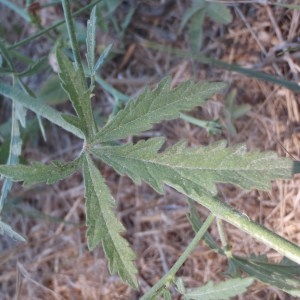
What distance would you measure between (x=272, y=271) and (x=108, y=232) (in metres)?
0.40

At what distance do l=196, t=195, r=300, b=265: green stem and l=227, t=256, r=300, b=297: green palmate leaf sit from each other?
Result: 0.30ft

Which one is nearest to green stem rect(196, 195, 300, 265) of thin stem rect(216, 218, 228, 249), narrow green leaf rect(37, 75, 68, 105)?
thin stem rect(216, 218, 228, 249)

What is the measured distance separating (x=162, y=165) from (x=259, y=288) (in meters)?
0.81

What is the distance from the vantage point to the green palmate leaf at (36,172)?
3.39 feet

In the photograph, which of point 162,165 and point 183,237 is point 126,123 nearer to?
point 162,165

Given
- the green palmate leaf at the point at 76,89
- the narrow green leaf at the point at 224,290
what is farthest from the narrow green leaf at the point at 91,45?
the narrow green leaf at the point at 224,290

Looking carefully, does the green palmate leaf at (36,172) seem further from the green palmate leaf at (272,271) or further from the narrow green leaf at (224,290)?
the green palmate leaf at (272,271)

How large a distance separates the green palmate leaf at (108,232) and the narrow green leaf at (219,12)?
935mm

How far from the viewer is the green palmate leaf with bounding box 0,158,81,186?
103 cm

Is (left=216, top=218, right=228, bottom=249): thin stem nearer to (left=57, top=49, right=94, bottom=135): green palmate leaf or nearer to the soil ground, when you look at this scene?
(left=57, top=49, right=94, bottom=135): green palmate leaf

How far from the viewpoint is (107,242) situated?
105 cm

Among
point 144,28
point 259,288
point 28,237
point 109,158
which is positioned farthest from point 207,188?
point 28,237

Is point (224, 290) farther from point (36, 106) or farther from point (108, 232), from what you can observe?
point (36, 106)

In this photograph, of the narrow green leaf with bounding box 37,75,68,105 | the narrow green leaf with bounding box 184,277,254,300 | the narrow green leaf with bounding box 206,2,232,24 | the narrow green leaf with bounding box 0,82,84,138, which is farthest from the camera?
the narrow green leaf with bounding box 37,75,68,105
